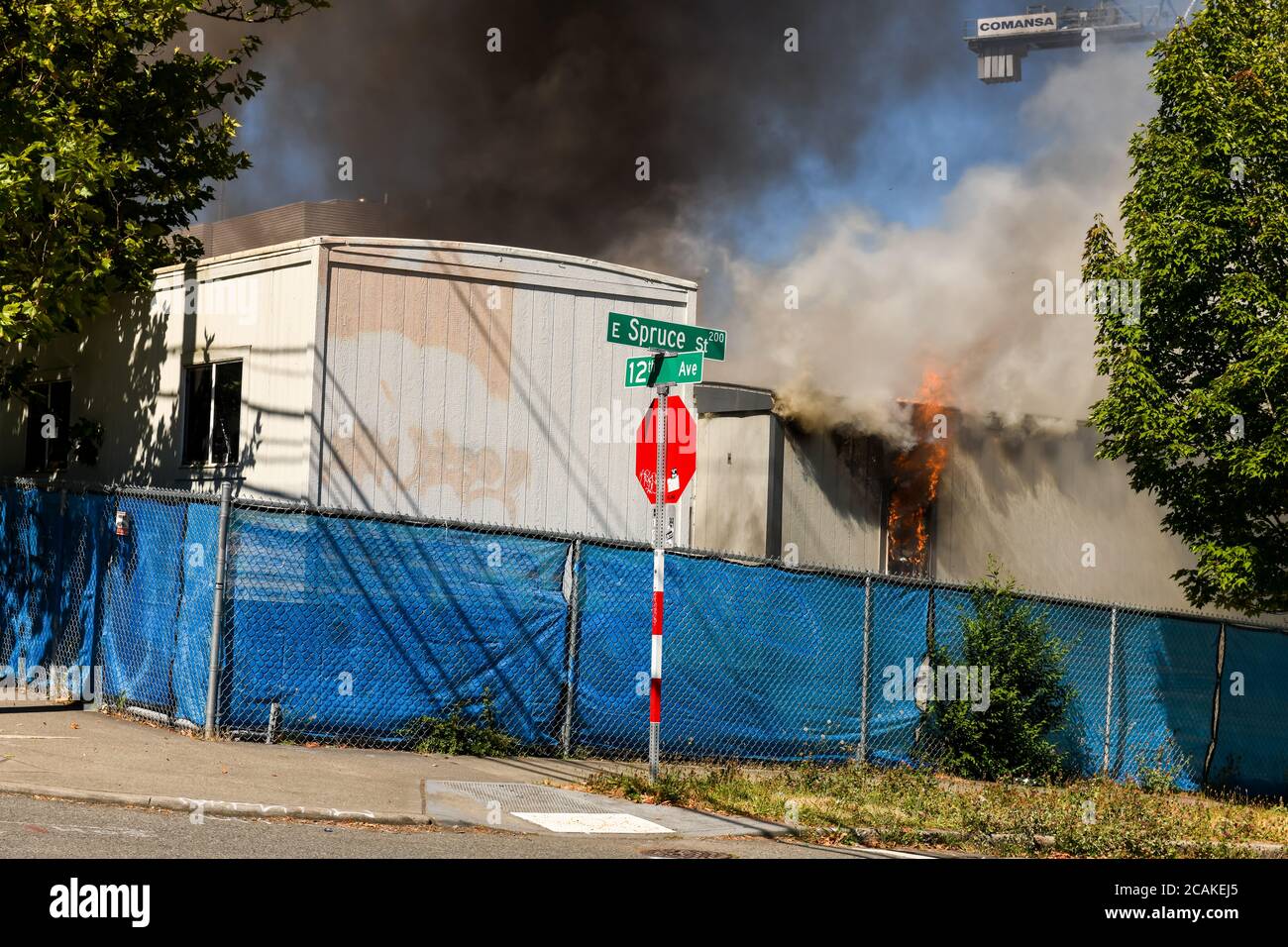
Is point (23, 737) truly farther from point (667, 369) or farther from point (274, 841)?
point (667, 369)

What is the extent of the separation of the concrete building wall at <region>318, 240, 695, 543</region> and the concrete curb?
5073mm

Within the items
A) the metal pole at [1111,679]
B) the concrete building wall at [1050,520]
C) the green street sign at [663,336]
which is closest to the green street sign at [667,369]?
the green street sign at [663,336]

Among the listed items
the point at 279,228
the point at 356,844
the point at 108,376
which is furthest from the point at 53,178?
the point at 279,228

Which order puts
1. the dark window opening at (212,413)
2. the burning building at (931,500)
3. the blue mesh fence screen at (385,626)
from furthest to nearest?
the burning building at (931,500), the dark window opening at (212,413), the blue mesh fence screen at (385,626)

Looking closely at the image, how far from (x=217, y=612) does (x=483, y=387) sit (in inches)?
173

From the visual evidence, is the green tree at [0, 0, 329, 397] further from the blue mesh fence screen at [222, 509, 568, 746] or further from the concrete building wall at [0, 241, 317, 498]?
the blue mesh fence screen at [222, 509, 568, 746]

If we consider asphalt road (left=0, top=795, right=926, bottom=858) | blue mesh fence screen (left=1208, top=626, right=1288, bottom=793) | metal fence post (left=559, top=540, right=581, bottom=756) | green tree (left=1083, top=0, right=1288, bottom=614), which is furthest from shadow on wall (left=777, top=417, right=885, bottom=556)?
asphalt road (left=0, top=795, right=926, bottom=858)

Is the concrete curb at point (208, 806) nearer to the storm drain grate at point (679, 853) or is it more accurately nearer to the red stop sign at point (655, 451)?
the storm drain grate at point (679, 853)

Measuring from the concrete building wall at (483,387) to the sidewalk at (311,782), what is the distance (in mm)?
3306

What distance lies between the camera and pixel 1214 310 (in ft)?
45.7

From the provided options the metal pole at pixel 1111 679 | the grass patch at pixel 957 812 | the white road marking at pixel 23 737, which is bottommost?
the grass patch at pixel 957 812

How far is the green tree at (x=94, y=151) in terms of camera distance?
1201cm

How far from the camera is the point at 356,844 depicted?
7.52 m

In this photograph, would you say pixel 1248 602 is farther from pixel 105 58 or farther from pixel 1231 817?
pixel 105 58
